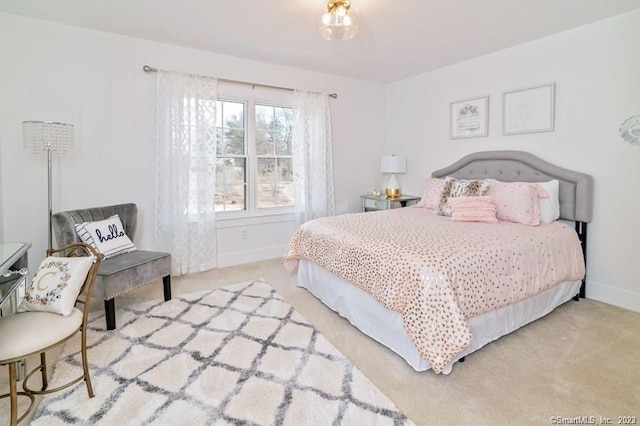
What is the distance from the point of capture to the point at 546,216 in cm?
295

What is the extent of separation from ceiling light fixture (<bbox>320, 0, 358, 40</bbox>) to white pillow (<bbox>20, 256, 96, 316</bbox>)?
6.96 ft

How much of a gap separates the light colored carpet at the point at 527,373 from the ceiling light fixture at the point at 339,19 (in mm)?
2186

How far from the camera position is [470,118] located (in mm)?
3928

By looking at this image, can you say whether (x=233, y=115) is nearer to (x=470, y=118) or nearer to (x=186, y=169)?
(x=186, y=169)

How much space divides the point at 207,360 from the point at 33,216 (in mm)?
2238

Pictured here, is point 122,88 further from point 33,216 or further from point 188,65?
point 33,216

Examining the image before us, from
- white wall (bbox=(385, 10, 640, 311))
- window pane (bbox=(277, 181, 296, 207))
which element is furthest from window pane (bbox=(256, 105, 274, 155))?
white wall (bbox=(385, 10, 640, 311))

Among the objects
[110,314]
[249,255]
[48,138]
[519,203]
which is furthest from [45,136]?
[519,203]

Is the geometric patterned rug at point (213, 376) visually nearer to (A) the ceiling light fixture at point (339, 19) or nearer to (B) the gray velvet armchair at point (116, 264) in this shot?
(B) the gray velvet armchair at point (116, 264)

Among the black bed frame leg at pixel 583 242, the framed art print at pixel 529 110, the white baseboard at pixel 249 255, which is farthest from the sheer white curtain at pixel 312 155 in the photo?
the black bed frame leg at pixel 583 242

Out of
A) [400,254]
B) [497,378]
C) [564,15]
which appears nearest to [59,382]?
[400,254]

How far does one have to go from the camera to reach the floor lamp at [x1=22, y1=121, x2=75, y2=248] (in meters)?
2.67

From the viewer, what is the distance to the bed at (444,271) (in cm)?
185

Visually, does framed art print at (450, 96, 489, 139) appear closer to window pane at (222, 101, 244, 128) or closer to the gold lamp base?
the gold lamp base
